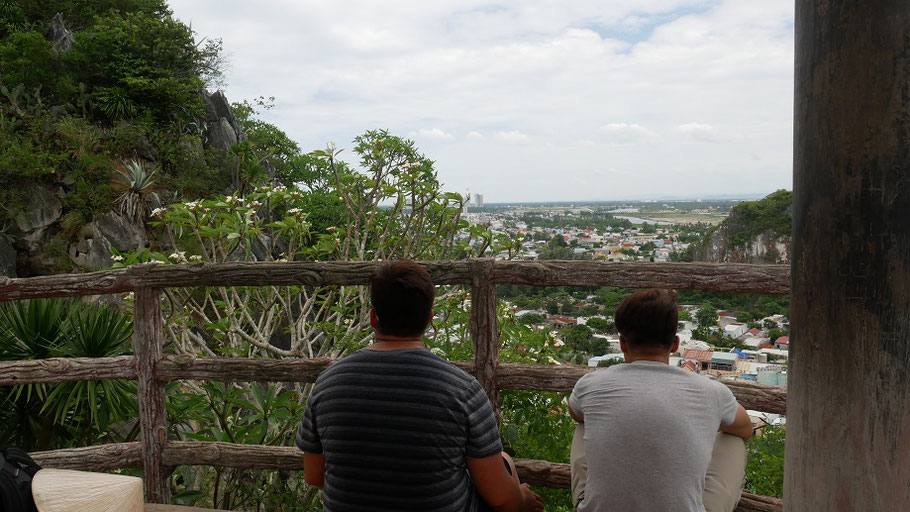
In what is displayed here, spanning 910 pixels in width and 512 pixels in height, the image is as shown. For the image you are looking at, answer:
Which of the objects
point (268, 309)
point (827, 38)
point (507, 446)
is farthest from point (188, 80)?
point (827, 38)

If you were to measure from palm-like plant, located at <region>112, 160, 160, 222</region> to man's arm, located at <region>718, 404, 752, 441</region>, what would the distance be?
1228 centimetres

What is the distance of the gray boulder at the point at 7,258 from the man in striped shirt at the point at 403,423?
11.6 meters

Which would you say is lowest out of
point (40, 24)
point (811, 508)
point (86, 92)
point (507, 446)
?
point (507, 446)

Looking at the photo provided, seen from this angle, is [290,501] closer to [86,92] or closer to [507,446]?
[507,446]

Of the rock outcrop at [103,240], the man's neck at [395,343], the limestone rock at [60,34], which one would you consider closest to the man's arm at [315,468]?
the man's neck at [395,343]

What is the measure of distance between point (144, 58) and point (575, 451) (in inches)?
650

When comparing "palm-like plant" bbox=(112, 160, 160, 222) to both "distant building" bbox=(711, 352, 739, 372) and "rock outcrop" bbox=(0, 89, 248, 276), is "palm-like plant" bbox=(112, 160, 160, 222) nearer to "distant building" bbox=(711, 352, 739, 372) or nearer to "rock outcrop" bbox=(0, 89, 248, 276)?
"rock outcrop" bbox=(0, 89, 248, 276)

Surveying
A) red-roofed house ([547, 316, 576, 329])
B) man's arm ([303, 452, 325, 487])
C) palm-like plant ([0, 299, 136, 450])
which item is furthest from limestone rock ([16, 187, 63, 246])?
man's arm ([303, 452, 325, 487])

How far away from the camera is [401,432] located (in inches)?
70.1

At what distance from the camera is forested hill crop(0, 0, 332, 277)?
40.2 feet

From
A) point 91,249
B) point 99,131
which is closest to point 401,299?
point 91,249

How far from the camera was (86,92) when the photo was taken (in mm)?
15109

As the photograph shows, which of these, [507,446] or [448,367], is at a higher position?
[448,367]

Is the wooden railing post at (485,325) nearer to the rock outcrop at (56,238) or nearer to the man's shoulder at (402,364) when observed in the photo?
the man's shoulder at (402,364)
